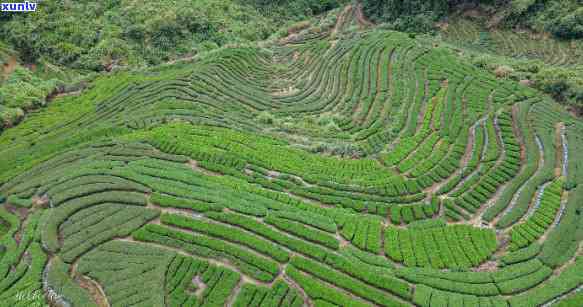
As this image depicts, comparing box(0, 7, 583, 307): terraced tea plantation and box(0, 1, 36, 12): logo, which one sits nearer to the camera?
box(0, 7, 583, 307): terraced tea plantation

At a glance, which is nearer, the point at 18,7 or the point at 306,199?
the point at 306,199

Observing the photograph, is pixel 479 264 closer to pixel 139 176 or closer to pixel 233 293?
pixel 233 293

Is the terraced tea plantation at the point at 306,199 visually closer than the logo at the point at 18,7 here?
Yes

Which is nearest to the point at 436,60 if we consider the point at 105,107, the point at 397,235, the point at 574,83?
the point at 574,83

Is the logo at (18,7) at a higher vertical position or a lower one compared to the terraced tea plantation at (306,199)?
higher
